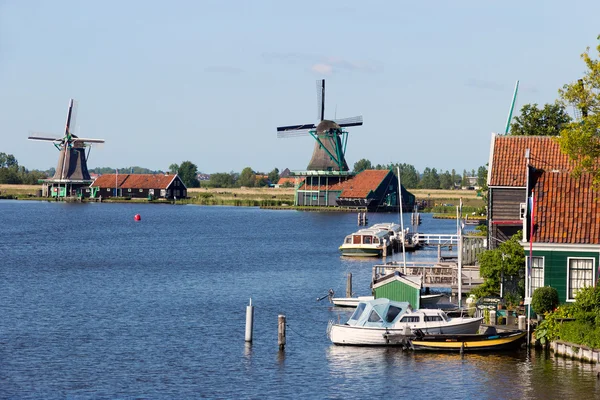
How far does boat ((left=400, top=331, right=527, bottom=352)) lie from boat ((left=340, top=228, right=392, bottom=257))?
43271 mm

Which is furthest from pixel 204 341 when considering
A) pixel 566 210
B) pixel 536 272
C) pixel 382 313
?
pixel 566 210

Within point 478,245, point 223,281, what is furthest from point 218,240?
point 478,245

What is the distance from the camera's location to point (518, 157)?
5147 cm

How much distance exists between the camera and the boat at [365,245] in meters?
81.0

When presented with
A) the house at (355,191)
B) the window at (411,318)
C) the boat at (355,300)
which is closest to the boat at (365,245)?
the boat at (355,300)

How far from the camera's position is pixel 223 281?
62156mm

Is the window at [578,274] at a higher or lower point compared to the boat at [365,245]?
higher

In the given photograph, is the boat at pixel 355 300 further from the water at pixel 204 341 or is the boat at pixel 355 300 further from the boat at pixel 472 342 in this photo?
the boat at pixel 472 342

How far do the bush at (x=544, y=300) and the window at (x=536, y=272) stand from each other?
3.56 feet

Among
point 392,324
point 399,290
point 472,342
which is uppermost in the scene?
point 399,290

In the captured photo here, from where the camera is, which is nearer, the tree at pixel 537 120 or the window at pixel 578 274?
the window at pixel 578 274

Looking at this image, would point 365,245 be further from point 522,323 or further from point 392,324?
point 522,323

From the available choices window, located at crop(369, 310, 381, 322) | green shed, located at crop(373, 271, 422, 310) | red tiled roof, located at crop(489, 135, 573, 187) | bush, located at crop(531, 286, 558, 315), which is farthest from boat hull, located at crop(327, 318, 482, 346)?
red tiled roof, located at crop(489, 135, 573, 187)

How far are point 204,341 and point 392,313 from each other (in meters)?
7.95
